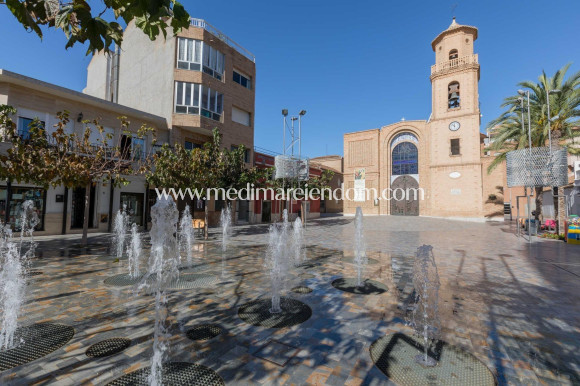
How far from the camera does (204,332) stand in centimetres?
379

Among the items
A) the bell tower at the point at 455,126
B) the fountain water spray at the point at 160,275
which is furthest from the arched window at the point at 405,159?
the fountain water spray at the point at 160,275

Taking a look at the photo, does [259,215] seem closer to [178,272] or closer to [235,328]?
[178,272]

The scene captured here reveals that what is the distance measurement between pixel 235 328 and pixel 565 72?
21.8 meters

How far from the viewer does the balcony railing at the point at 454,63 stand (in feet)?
102

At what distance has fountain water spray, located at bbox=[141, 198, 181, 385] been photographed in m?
3.12

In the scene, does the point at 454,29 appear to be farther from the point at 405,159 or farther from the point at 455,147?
the point at 405,159

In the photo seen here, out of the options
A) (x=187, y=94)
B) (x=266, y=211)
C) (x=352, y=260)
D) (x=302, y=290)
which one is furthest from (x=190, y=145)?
(x=302, y=290)

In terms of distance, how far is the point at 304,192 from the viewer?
23.0m

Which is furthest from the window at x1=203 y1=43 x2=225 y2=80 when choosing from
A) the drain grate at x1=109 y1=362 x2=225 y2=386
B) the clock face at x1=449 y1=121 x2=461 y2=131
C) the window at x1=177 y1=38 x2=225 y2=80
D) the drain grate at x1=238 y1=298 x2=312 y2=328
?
the clock face at x1=449 y1=121 x2=461 y2=131

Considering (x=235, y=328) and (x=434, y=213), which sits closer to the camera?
(x=235, y=328)

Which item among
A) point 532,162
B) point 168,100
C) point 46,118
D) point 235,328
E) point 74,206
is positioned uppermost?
point 168,100

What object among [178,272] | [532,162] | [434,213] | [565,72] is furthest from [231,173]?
[434,213]

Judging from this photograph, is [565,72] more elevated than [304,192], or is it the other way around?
[565,72]

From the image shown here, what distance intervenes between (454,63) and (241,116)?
1038 inches
